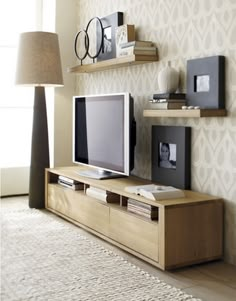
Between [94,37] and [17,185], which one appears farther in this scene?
[17,185]

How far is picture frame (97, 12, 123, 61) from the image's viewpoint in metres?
4.24

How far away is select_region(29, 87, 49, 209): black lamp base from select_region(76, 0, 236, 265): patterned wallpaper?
33.1 inches

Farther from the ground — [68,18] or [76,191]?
[68,18]

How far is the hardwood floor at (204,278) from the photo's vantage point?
8.30 feet

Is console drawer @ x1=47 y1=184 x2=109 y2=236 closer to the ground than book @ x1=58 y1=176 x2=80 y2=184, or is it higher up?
closer to the ground

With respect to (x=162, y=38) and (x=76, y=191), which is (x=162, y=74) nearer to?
(x=162, y=38)

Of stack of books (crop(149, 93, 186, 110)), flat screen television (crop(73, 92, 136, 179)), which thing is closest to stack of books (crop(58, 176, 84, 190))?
flat screen television (crop(73, 92, 136, 179))

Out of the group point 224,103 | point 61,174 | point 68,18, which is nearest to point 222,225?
point 224,103

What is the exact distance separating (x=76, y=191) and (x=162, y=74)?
1300 mm

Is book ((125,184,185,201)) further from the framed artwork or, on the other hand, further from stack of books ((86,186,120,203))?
the framed artwork

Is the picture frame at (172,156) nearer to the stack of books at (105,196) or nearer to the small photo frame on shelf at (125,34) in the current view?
the stack of books at (105,196)

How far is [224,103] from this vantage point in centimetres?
302

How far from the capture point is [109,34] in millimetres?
4387

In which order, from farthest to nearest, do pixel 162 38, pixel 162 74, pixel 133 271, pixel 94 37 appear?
1. pixel 94 37
2. pixel 162 38
3. pixel 162 74
4. pixel 133 271
